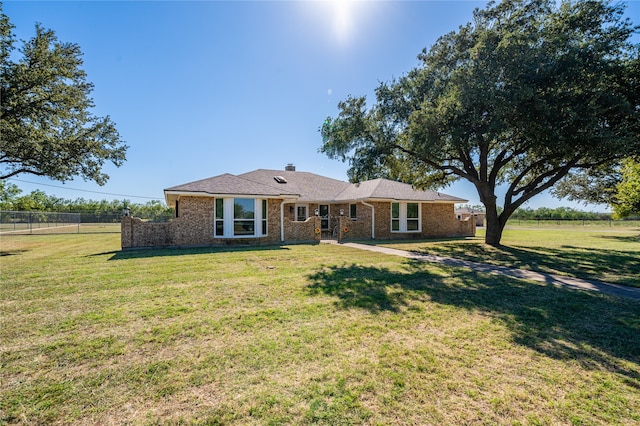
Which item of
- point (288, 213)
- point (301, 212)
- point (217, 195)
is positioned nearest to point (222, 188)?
point (217, 195)

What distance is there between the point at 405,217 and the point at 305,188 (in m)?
7.59

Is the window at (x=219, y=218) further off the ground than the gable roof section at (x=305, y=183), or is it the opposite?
the gable roof section at (x=305, y=183)

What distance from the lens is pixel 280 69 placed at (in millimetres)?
13102

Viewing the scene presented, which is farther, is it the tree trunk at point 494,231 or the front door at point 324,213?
the front door at point 324,213

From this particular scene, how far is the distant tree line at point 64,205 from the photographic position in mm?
40531

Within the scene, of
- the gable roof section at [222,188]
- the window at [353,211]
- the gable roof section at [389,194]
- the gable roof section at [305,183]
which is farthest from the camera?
the gable roof section at [305,183]

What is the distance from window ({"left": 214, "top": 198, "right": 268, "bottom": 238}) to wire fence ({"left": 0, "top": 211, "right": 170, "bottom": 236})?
63.9ft

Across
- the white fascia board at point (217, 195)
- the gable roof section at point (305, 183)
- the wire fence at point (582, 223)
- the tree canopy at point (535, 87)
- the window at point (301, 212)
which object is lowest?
the wire fence at point (582, 223)

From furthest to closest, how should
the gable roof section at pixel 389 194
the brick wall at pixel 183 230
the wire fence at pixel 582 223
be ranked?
the wire fence at pixel 582 223
the gable roof section at pixel 389 194
the brick wall at pixel 183 230

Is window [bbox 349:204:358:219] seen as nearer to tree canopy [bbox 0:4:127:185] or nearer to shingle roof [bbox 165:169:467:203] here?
shingle roof [bbox 165:169:467:203]

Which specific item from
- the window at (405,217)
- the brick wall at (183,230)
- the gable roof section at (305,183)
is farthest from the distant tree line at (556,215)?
the brick wall at (183,230)

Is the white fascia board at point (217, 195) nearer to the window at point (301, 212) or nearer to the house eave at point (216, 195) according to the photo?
the house eave at point (216, 195)

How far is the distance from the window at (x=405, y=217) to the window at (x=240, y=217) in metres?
8.64

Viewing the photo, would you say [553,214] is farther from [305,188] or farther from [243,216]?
[243,216]
